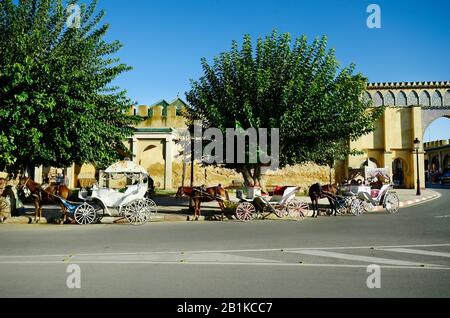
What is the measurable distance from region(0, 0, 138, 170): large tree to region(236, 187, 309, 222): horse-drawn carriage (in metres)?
6.16

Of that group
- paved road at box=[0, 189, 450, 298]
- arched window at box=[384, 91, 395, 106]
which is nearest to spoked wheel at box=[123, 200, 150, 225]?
paved road at box=[0, 189, 450, 298]

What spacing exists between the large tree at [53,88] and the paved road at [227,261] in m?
3.76

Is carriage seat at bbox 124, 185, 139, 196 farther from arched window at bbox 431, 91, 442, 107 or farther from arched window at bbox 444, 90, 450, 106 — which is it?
arched window at bbox 444, 90, 450, 106

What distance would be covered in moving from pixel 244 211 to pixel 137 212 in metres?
3.96

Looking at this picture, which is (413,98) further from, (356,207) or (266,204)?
(266,204)

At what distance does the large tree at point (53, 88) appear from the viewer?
12453mm

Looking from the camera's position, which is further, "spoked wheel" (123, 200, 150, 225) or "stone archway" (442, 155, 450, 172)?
"stone archway" (442, 155, 450, 172)

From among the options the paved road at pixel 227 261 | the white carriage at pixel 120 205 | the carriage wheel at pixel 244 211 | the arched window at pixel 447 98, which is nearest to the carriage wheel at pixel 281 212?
the carriage wheel at pixel 244 211

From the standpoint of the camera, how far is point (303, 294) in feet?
14.8

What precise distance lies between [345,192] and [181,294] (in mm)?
12920

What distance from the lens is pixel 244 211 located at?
13.7 meters

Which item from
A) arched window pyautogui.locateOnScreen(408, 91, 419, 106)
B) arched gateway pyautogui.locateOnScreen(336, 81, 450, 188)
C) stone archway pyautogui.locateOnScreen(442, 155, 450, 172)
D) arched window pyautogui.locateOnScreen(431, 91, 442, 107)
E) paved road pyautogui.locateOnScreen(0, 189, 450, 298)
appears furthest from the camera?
stone archway pyautogui.locateOnScreen(442, 155, 450, 172)

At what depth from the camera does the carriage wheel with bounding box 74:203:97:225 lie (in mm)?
12500
